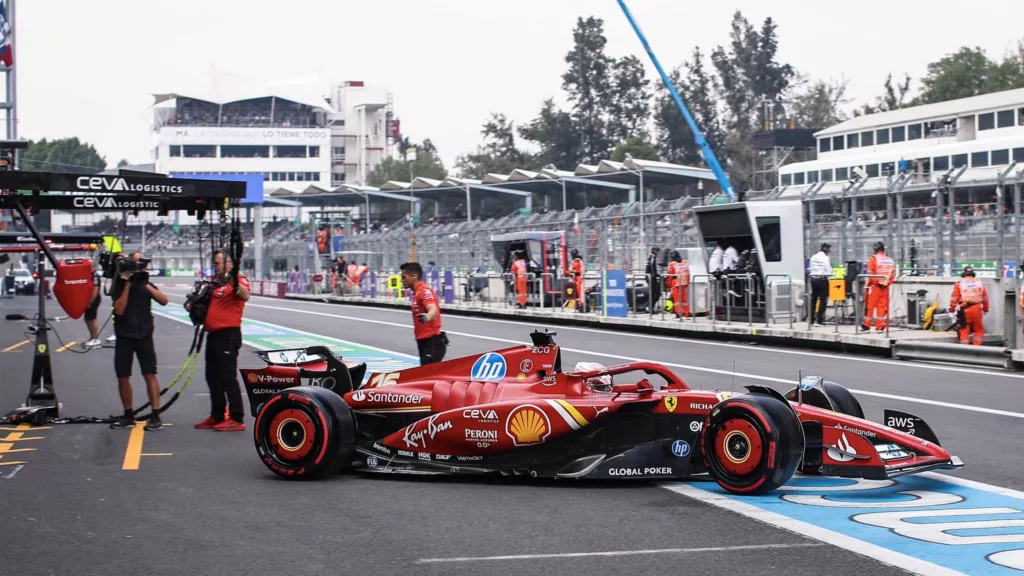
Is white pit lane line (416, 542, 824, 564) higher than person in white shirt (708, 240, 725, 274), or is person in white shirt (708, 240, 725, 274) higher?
person in white shirt (708, 240, 725, 274)

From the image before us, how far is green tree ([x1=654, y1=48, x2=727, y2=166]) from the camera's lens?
96812mm

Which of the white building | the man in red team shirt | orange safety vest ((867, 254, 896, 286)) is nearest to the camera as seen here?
the man in red team shirt

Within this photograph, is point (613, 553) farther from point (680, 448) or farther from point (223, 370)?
point (223, 370)

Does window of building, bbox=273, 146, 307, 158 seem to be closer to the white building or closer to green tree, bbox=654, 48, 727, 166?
green tree, bbox=654, 48, 727, 166

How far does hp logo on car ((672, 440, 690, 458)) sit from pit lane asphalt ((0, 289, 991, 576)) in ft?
1.01

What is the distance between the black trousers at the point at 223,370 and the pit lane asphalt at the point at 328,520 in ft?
1.04

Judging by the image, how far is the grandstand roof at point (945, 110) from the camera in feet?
171

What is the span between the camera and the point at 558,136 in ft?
326

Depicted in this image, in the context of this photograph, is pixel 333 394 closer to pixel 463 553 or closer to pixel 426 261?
pixel 463 553

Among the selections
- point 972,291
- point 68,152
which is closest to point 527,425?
point 972,291

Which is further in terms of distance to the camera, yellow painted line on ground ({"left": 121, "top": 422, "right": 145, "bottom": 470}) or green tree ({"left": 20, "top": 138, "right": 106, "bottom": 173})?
green tree ({"left": 20, "top": 138, "right": 106, "bottom": 173})

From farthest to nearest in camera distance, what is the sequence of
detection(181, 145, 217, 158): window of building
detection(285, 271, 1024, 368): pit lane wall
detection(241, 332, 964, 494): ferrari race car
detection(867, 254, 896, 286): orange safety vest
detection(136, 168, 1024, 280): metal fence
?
detection(181, 145, 217, 158): window of building → detection(136, 168, 1024, 280): metal fence → detection(867, 254, 896, 286): orange safety vest → detection(285, 271, 1024, 368): pit lane wall → detection(241, 332, 964, 494): ferrari race car

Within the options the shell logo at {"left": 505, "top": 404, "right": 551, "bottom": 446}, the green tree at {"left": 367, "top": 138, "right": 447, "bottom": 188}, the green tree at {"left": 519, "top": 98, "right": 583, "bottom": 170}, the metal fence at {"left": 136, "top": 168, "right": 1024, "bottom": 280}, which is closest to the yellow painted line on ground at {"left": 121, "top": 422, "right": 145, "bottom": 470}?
the shell logo at {"left": 505, "top": 404, "right": 551, "bottom": 446}

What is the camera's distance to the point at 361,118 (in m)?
152
